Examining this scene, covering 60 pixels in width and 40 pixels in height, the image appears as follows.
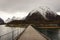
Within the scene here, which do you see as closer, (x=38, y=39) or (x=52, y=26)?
(x=38, y=39)

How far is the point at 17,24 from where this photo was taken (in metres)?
14.8

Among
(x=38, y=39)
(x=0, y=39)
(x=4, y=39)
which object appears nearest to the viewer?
(x=38, y=39)

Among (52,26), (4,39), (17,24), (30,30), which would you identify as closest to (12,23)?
(17,24)

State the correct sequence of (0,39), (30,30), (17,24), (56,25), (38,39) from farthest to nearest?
1. (17,24)
2. (56,25)
3. (0,39)
4. (30,30)
5. (38,39)

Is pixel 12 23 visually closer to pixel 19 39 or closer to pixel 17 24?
pixel 17 24

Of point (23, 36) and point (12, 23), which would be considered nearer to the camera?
point (23, 36)

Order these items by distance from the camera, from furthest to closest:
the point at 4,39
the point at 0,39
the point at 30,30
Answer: the point at 4,39, the point at 0,39, the point at 30,30

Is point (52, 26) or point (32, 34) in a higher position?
point (32, 34)

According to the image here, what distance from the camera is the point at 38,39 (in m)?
3.65

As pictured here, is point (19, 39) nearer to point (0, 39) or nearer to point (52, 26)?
point (0, 39)

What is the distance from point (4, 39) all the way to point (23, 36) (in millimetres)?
2439

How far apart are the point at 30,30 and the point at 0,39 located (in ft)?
6.15

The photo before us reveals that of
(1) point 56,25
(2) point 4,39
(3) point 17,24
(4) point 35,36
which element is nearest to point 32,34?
(4) point 35,36

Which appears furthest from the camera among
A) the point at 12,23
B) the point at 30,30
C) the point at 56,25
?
the point at 12,23
